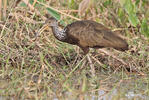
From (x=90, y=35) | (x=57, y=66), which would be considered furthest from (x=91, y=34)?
(x=57, y=66)

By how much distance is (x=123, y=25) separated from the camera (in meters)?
7.61

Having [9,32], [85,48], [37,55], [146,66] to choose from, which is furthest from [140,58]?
[9,32]

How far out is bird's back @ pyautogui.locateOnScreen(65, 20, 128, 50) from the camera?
5.79 metres

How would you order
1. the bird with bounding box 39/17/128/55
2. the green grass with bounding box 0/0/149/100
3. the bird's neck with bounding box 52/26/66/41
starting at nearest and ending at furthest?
the green grass with bounding box 0/0/149/100, the bird with bounding box 39/17/128/55, the bird's neck with bounding box 52/26/66/41

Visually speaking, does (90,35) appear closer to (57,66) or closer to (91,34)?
(91,34)

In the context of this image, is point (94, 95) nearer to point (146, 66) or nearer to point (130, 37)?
point (146, 66)

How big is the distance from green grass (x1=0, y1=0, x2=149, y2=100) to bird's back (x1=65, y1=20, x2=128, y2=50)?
0.88ft

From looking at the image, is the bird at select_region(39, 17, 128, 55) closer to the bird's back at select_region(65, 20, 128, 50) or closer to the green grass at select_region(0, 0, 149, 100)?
the bird's back at select_region(65, 20, 128, 50)

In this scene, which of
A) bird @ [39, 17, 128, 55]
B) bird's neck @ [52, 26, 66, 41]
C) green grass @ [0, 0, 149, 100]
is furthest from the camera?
bird's neck @ [52, 26, 66, 41]

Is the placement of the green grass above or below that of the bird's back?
below

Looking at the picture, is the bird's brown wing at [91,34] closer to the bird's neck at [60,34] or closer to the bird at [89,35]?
the bird at [89,35]

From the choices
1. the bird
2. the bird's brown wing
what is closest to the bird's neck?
the bird

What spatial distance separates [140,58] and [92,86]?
1550 millimetres

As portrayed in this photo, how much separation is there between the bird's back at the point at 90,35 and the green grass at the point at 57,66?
0.88ft
